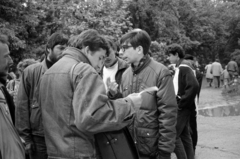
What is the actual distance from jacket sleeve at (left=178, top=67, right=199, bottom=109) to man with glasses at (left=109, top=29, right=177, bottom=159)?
5.51 ft

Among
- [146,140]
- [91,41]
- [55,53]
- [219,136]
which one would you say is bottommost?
[219,136]

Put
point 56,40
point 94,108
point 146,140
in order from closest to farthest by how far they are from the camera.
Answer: point 94,108 → point 146,140 → point 56,40

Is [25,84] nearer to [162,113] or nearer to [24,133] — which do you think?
[24,133]

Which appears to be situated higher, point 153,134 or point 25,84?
point 25,84

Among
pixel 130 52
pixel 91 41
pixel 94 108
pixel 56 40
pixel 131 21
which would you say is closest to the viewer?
pixel 94 108

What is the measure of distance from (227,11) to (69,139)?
1377 inches

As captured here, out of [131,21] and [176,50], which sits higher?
[131,21]

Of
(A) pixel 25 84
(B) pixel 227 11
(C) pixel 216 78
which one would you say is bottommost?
(C) pixel 216 78

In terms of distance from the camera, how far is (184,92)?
191 inches

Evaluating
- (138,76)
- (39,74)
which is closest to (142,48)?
(138,76)

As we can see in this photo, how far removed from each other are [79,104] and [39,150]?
5.03 ft

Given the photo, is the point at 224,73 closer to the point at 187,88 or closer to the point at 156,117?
the point at 187,88

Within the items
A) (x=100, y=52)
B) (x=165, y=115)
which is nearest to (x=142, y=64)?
(x=165, y=115)

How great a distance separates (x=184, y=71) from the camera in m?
4.89
